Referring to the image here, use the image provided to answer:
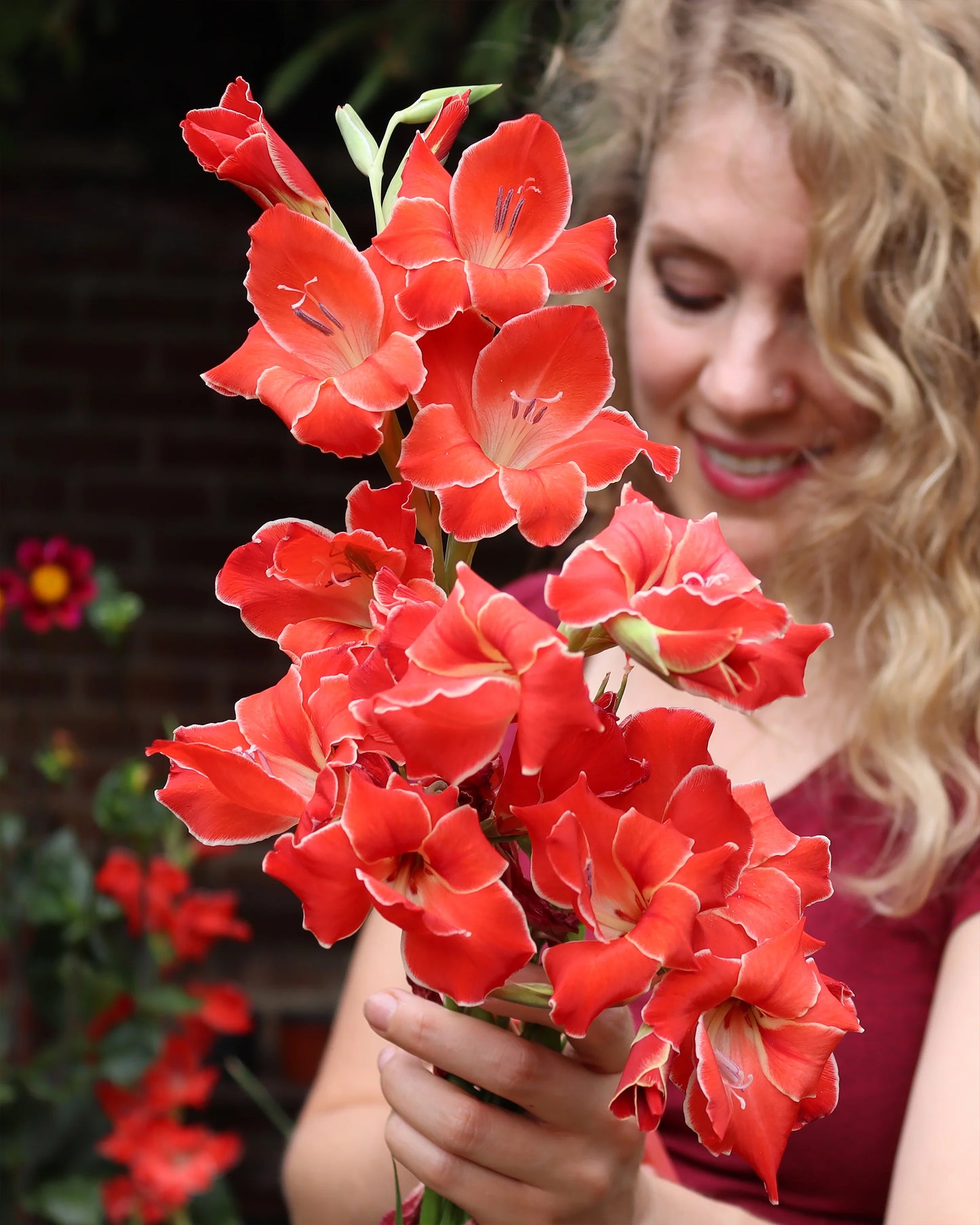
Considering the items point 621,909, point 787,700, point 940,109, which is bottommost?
point 787,700

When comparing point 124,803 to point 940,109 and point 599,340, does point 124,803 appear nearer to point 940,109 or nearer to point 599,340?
point 940,109

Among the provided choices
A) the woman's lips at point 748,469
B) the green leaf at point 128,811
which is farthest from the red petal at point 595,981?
the green leaf at point 128,811

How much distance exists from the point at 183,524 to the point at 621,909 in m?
2.01

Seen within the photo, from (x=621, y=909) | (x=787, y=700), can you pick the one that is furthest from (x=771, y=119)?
(x=621, y=909)

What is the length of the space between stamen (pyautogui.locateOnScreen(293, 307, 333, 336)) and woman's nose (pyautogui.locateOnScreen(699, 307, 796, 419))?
2.19ft

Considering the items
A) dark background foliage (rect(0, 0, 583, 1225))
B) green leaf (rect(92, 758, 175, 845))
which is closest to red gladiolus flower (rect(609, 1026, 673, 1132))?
green leaf (rect(92, 758, 175, 845))

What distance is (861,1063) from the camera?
1052mm

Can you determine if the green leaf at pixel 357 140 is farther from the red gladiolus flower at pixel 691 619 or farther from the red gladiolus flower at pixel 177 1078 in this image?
the red gladiolus flower at pixel 177 1078

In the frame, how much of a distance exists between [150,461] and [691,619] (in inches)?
81.2

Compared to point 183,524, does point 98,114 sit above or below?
above

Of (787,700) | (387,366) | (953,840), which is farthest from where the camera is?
(787,700)

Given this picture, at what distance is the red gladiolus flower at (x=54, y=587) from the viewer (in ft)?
5.37

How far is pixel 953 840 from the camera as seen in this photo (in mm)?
1075

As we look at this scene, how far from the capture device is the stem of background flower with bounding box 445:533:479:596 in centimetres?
49
